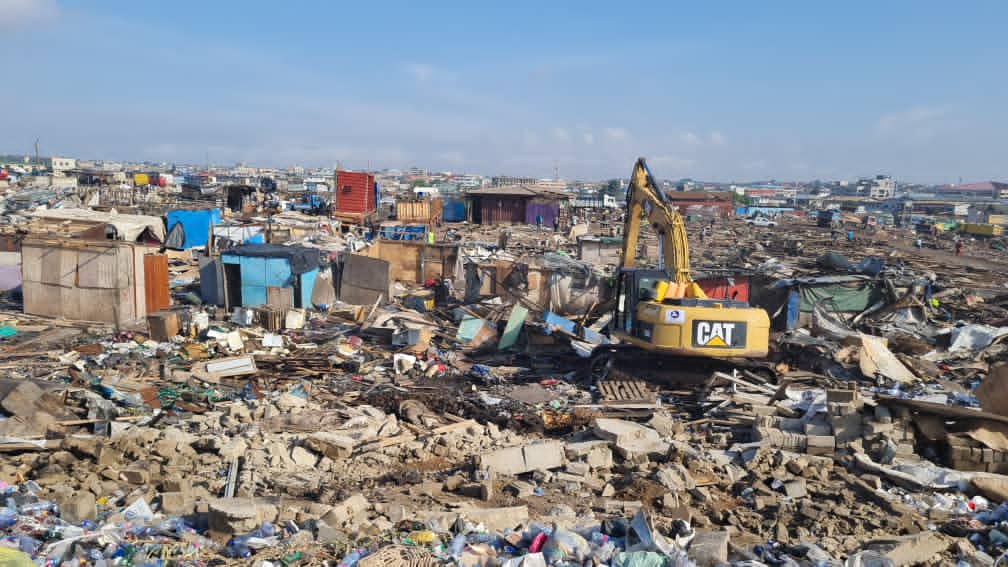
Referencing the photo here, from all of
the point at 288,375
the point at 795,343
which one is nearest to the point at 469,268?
the point at 288,375

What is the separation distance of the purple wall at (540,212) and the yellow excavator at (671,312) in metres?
28.4

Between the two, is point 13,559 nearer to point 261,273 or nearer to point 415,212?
point 261,273

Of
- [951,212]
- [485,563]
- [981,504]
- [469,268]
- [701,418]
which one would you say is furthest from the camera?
[951,212]

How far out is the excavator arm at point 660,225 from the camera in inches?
453

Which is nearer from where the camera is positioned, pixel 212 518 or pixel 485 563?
pixel 485 563

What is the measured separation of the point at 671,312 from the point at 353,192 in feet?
87.8

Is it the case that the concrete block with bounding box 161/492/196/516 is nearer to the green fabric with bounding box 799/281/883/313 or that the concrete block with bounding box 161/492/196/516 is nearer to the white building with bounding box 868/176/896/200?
the green fabric with bounding box 799/281/883/313

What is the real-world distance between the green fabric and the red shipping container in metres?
23.7

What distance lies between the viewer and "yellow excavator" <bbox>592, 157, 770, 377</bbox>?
33.6 feet

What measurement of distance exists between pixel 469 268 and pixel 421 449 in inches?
375

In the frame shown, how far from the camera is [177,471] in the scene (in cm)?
700

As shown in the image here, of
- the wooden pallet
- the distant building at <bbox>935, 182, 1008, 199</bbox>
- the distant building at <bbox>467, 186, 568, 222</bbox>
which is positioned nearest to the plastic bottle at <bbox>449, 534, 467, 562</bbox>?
the wooden pallet

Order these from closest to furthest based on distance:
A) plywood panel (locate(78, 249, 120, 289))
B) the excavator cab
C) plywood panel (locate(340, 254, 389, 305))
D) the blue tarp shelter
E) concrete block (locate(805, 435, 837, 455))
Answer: concrete block (locate(805, 435, 837, 455)) < the excavator cab < plywood panel (locate(78, 249, 120, 289)) < the blue tarp shelter < plywood panel (locate(340, 254, 389, 305))

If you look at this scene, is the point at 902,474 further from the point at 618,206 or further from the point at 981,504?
the point at 618,206
